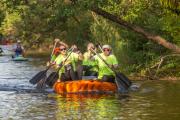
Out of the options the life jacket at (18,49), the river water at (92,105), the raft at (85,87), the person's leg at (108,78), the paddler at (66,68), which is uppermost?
the life jacket at (18,49)

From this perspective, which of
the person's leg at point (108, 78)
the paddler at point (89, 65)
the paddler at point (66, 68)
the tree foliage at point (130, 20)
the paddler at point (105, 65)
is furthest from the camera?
the paddler at point (89, 65)

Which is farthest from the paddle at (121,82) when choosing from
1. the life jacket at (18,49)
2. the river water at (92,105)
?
the life jacket at (18,49)

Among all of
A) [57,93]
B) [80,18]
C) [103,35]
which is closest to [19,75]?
[103,35]

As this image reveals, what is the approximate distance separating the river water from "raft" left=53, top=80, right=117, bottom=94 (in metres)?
0.45

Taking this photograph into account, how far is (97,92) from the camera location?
74.4 feet

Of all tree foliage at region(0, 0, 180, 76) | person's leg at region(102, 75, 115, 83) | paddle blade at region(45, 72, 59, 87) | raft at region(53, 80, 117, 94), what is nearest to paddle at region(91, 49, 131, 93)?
person's leg at region(102, 75, 115, 83)

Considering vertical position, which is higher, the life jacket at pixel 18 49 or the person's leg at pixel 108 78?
the life jacket at pixel 18 49

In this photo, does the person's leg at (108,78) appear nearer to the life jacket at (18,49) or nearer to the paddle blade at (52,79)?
the paddle blade at (52,79)

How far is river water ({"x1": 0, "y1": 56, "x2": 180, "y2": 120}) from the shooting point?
54.8 feet

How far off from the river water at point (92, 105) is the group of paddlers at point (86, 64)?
104 centimetres

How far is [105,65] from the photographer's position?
2322cm

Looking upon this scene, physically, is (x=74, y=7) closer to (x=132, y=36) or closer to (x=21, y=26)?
(x=132, y=36)

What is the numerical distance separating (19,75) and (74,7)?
1346 centimetres

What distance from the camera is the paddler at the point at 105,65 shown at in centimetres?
2306
